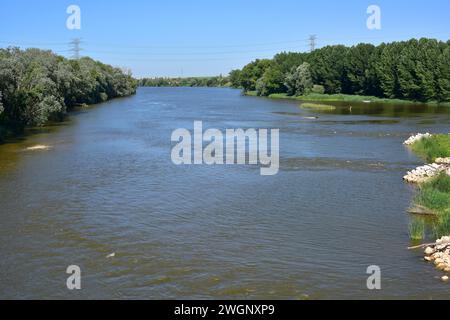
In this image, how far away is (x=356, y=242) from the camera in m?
17.3

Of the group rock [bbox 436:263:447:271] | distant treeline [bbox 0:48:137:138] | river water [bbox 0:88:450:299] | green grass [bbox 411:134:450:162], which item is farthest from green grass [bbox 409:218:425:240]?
distant treeline [bbox 0:48:137:138]

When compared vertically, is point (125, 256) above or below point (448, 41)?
below

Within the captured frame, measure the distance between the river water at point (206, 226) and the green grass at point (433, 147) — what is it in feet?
2.89

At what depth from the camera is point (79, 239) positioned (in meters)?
17.8

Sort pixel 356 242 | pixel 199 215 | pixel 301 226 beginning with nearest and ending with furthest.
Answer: pixel 356 242, pixel 301 226, pixel 199 215

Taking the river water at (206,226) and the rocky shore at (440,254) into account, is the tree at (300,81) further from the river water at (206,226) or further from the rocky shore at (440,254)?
the rocky shore at (440,254)

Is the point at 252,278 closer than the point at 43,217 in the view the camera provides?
Yes

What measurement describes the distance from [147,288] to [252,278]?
2.81 metres

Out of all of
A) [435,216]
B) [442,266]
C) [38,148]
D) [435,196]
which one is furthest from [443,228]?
[38,148]

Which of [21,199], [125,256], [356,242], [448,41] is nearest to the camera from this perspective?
[125,256]

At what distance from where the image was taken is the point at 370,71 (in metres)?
98.3

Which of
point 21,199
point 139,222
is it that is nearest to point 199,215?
point 139,222

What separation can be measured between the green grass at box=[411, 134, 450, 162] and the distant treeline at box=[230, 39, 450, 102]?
49.0 metres
